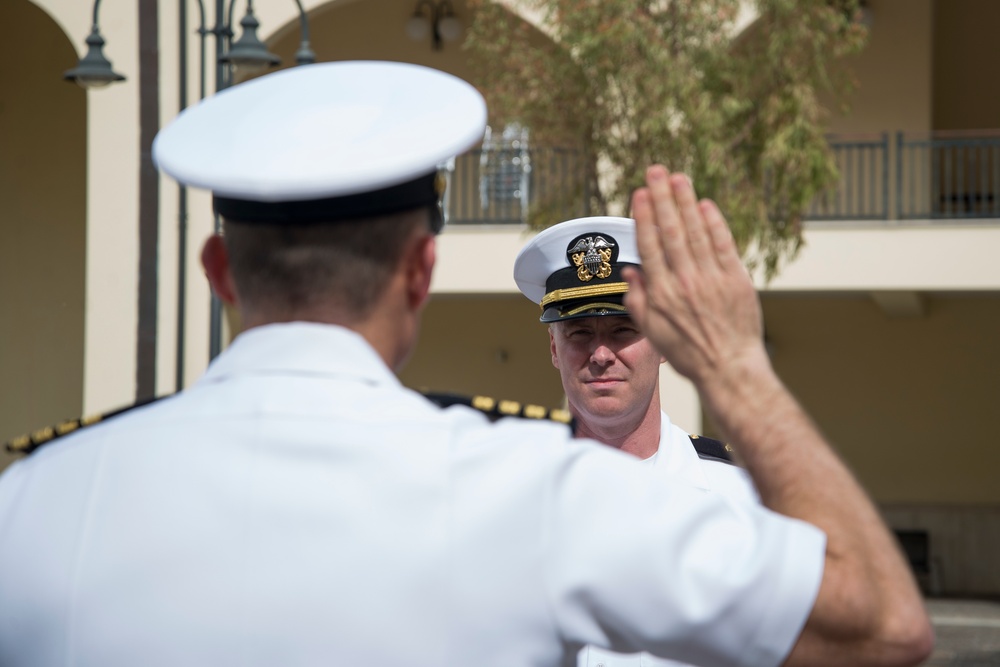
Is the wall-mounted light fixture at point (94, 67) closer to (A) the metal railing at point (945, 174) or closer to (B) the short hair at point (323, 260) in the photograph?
(B) the short hair at point (323, 260)

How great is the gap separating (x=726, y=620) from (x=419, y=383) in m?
15.8

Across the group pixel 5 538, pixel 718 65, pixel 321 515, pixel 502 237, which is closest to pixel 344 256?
pixel 321 515

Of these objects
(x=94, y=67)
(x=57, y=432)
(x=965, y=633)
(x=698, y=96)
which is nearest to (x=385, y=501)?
(x=57, y=432)

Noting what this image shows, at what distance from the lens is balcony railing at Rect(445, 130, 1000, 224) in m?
14.2

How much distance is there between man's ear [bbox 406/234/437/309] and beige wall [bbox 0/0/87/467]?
1540 cm

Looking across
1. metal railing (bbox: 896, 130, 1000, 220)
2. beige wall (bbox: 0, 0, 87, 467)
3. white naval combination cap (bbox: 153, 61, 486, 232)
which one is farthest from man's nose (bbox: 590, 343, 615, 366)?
beige wall (bbox: 0, 0, 87, 467)

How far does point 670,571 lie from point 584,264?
7.06 ft

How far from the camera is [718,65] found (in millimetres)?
10336

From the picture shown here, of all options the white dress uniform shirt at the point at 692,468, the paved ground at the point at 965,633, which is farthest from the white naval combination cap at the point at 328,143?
the paved ground at the point at 965,633

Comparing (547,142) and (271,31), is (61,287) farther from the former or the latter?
(547,142)

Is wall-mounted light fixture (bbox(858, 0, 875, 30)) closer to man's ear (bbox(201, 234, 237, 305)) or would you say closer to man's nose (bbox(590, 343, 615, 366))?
man's nose (bbox(590, 343, 615, 366))

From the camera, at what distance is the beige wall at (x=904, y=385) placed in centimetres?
1642

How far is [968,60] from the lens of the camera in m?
16.6

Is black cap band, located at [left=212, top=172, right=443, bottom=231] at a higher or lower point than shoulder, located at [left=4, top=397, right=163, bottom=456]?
higher
